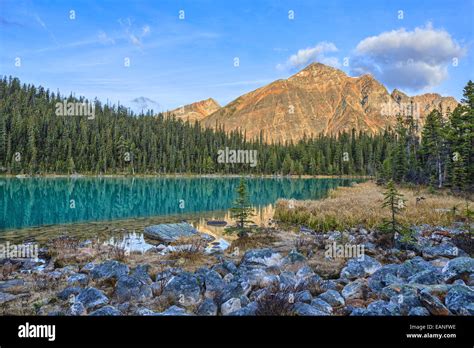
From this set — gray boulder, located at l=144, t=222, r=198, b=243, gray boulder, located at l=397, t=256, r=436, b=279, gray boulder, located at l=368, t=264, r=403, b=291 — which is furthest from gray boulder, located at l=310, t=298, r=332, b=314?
gray boulder, located at l=144, t=222, r=198, b=243

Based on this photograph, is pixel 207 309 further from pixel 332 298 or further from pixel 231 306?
pixel 332 298

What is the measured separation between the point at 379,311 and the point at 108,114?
170 m

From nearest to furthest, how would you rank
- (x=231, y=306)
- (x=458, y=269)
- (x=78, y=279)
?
1. (x=231, y=306)
2. (x=458, y=269)
3. (x=78, y=279)

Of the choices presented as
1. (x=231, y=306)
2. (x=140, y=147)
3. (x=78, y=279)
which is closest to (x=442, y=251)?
(x=231, y=306)

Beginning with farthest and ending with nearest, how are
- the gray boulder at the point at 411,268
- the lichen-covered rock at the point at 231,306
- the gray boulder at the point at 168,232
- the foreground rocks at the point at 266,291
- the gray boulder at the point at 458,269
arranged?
1. the gray boulder at the point at 168,232
2. the gray boulder at the point at 411,268
3. the gray boulder at the point at 458,269
4. the lichen-covered rock at the point at 231,306
5. the foreground rocks at the point at 266,291

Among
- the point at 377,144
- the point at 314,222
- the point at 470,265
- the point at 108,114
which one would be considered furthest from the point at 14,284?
the point at 108,114

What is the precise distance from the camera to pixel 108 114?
15950 centimetres

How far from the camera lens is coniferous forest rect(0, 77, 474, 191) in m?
101

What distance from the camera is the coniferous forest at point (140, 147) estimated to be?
101m

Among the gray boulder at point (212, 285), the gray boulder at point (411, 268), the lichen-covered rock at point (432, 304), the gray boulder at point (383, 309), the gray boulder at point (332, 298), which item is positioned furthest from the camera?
the gray boulder at point (411, 268)

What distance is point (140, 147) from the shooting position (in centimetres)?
13662

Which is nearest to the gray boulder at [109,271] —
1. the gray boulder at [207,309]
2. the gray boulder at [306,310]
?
the gray boulder at [207,309]

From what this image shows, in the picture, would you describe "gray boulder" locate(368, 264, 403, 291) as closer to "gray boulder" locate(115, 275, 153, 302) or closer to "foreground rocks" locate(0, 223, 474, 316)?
"foreground rocks" locate(0, 223, 474, 316)

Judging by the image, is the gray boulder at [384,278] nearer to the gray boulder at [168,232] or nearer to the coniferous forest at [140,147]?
the gray boulder at [168,232]
